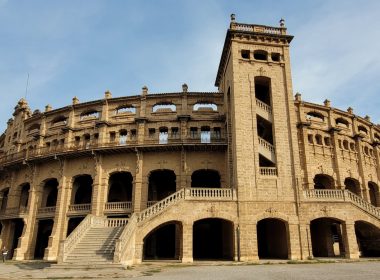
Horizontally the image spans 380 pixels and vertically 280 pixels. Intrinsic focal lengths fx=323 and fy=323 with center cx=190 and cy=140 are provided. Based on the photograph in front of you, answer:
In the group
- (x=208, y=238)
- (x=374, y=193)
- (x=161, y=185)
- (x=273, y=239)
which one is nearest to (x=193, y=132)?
(x=161, y=185)

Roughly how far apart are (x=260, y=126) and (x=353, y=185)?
15334 mm

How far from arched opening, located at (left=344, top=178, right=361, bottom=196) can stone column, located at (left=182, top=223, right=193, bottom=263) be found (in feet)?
71.4

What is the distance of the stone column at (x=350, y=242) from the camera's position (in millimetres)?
22933

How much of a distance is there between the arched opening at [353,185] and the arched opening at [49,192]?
3185 centimetres

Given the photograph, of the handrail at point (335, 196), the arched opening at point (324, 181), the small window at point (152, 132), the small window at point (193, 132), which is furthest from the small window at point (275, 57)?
the arched opening at point (324, 181)

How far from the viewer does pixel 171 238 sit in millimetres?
31172

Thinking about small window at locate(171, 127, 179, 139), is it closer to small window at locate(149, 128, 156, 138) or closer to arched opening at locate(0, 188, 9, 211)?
small window at locate(149, 128, 156, 138)

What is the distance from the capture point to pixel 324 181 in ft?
113

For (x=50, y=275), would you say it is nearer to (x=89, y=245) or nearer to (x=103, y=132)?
(x=89, y=245)

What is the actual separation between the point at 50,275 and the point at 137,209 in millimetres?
12686

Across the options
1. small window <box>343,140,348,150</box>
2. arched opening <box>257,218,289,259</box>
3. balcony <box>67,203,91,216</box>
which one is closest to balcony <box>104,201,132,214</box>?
balcony <box>67,203,91,216</box>

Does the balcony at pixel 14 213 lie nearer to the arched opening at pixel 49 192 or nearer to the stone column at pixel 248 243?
the arched opening at pixel 49 192

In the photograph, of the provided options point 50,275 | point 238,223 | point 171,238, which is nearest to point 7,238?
point 171,238

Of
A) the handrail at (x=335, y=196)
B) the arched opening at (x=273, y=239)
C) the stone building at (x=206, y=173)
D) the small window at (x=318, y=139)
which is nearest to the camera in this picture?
the stone building at (x=206, y=173)
